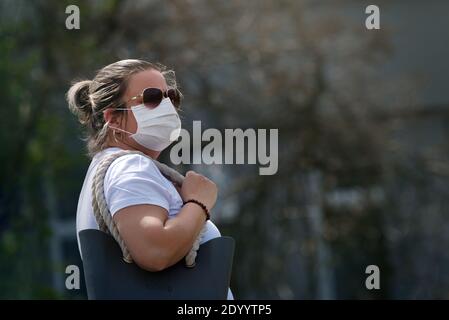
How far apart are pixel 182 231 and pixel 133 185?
164mm

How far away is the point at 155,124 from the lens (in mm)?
2480

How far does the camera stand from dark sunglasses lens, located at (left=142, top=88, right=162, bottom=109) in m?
2.45

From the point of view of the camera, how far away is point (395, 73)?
8.59m

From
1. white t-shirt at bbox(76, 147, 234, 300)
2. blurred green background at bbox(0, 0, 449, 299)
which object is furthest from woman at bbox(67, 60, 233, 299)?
blurred green background at bbox(0, 0, 449, 299)

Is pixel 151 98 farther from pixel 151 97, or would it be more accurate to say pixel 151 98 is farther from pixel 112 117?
pixel 112 117

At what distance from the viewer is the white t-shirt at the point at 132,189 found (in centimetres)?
224

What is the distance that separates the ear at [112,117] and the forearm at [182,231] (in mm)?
348

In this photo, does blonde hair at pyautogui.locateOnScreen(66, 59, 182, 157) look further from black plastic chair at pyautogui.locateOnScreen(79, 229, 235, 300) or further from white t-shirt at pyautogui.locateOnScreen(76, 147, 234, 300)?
black plastic chair at pyautogui.locateOnScreen(79, 229, 235, 300)

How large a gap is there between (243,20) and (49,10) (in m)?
1.58

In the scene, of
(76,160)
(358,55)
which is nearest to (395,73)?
(358,55)

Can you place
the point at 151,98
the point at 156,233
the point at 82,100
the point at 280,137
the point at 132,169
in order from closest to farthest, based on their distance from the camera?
1. the point at 156,233
2. the point at 132,169
3. the point at 151,98
4. the point at 82,100
5. the point at 280,137

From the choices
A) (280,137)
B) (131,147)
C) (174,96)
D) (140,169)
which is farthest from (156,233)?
(280,137)

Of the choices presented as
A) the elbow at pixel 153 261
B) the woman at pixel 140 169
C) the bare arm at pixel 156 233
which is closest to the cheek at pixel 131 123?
the woman at pixel 140 169
